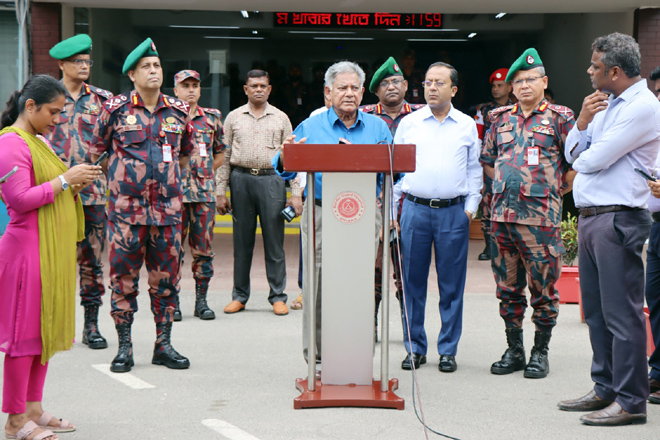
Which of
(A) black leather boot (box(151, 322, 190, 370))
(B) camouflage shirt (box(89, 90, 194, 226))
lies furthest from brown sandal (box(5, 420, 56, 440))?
(B) camouflage shirt (box(89, 90, 194, 226))

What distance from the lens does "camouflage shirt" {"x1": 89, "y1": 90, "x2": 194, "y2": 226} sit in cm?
520

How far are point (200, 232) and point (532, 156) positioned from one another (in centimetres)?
319

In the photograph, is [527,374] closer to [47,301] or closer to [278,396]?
[278,396]

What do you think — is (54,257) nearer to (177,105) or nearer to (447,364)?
(177,105)

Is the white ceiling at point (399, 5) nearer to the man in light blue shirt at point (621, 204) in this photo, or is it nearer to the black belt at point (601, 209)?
the man in light blue shirt at point (621, 204)

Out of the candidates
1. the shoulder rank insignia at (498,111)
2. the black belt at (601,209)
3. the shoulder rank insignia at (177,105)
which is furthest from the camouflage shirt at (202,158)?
the black belt at (601,209)

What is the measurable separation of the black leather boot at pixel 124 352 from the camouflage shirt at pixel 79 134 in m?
1.18

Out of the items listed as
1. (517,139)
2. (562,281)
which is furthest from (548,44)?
(517,139)

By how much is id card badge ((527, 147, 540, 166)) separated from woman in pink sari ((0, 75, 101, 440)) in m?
2.81

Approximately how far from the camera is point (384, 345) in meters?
4.60

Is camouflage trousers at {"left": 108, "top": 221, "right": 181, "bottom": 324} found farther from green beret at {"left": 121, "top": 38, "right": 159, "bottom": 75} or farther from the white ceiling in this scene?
the white ceiling

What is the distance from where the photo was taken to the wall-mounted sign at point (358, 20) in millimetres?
13609

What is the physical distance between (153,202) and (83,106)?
4.55 feet

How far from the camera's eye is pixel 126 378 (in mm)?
5184
